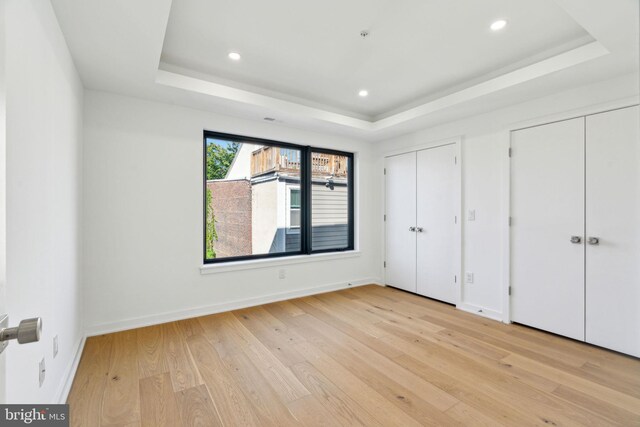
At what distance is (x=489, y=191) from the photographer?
331 centimetres

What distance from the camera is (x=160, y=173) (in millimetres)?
3047

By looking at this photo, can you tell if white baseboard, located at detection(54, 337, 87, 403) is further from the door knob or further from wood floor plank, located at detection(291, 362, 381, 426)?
the door knob

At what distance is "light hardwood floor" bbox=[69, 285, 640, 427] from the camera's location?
1.73 metres

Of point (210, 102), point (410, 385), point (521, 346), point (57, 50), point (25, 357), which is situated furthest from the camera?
point (210, 102)

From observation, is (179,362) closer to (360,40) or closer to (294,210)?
(294,210)

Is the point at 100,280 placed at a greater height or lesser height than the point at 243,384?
greater

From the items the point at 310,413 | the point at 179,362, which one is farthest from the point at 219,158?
the point at 310,413

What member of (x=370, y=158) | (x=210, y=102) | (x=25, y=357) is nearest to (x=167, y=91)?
(x=210, y=102)

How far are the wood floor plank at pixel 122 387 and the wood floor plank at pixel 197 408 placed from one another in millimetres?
243

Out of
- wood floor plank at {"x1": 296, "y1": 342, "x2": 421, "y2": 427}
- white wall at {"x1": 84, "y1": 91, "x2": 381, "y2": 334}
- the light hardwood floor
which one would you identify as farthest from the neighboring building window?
wood floor plank at {"x1": 296, "y1": 342, "x2": 421, "y2": 427}

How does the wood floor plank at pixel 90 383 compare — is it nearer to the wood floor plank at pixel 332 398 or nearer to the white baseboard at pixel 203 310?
the white baseboard at pixel 203 310

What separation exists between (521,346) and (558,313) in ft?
1.93

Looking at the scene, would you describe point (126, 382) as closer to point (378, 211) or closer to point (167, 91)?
point (167, 91)

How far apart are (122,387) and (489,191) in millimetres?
3801
